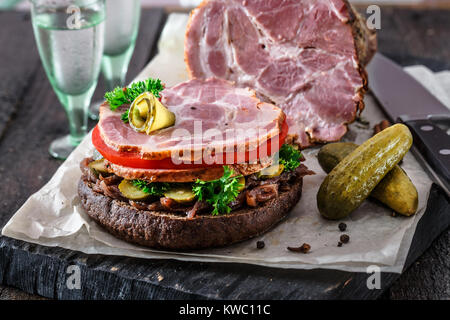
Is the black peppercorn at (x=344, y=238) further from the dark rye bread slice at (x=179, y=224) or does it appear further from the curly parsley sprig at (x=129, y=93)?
the curly parsley sprig at (x=129, y=93)

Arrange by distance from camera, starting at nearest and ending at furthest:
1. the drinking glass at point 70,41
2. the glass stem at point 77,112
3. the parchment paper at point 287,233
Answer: the parchment paper at point 287,233, the drinking glass at point 70,41, the glass stem at point 77,112

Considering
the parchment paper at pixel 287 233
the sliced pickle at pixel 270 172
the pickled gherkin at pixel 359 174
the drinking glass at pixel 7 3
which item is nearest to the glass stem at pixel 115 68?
the parchment paper at pixel 287 233

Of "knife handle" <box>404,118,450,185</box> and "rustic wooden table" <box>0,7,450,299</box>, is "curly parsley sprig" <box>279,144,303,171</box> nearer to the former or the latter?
"rustic wooden table" <box>0,7,450,299</box>

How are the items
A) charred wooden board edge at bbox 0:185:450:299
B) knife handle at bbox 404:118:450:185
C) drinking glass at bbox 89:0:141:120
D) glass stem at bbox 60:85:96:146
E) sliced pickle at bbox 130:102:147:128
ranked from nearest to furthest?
charred wooden board edge at bbox 0:185:450:299, sliced pickle at bbox 130:102:147:128, knife handle at bbox 404:118:450:185, glass stem at bbox 60:85:96:146, drinking glass at bbox 89:0:141:120

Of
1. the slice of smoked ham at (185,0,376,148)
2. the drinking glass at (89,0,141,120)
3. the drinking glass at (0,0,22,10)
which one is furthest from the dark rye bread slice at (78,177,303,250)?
the drinking glass at (0,0,22,10)

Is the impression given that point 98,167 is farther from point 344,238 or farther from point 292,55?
point 292,55

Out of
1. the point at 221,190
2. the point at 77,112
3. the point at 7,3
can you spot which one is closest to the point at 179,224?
the point at 221,190

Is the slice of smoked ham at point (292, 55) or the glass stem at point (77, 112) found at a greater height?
the slice of smoked ham at point (292, 55)
